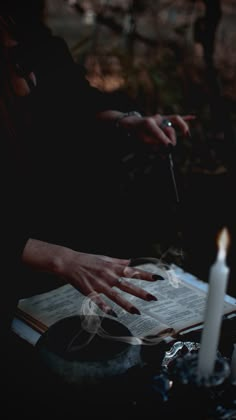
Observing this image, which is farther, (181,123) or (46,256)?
(181,123)

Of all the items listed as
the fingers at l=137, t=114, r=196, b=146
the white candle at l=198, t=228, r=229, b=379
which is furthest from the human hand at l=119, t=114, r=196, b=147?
the white candle at l=198, t=228, r=229, b=379

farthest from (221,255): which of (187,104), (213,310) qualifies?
(187,104)

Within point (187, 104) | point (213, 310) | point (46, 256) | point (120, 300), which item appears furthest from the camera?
point (187, 104)

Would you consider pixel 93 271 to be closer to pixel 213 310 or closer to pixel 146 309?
pixel 146 309

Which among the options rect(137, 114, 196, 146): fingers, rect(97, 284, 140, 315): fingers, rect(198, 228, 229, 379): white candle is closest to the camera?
rect(198, 228, 229, 379): white candle

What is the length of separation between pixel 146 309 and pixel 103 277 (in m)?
0.35

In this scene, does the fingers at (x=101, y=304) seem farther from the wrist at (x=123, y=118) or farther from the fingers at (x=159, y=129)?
the wrist at (x=123, y=118)

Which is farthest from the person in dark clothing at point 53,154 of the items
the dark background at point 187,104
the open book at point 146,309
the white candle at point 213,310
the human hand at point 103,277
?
the white candle at point 213,310

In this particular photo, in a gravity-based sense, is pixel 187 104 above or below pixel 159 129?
below

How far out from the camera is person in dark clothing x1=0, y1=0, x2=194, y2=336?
54.6 inches

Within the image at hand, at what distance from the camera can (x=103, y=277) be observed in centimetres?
128

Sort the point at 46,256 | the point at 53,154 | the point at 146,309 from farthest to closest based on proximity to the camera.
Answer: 1. the point at 53,154
2. the point at 146,309
3. the point at 46,256

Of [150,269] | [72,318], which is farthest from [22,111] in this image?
[72,318]

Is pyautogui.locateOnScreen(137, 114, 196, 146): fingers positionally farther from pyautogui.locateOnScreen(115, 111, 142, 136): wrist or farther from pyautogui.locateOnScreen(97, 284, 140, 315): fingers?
pyautogui.locateOnScreen(97, 284, 140, 315): fingers
